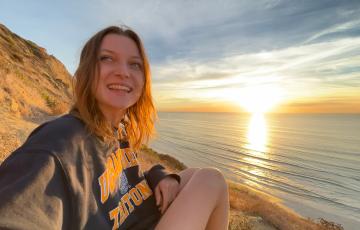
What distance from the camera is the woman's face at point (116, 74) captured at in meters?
2.14

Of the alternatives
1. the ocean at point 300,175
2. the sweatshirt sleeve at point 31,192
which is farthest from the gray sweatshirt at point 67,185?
the ocean at point 300,175

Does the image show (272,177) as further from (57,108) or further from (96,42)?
(96,42)

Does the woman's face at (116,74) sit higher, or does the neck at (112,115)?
the woman's face at (116,74)

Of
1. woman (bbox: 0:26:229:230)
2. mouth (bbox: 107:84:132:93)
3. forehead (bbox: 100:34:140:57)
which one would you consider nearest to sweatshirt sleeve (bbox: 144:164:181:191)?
woman (bbox: 0:26:229:230)

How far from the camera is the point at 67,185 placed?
4.39 feet

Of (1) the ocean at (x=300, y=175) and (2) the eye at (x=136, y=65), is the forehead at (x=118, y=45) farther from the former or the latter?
(1) the ocean at (x=300, y=175)

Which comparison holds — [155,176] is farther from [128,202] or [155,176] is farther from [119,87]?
[119,87]

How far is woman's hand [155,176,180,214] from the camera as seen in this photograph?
239cm

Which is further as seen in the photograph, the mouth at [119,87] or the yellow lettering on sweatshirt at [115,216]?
the mouth at [119,87]

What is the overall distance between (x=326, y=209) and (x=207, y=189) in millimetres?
15132

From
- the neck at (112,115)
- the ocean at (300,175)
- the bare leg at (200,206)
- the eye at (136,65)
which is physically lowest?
the ocean at (300,175)

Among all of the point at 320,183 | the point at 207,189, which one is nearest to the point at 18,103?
the point at 207,189

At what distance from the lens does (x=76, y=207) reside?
4.57 feet

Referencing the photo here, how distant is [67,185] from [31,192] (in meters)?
0.22
